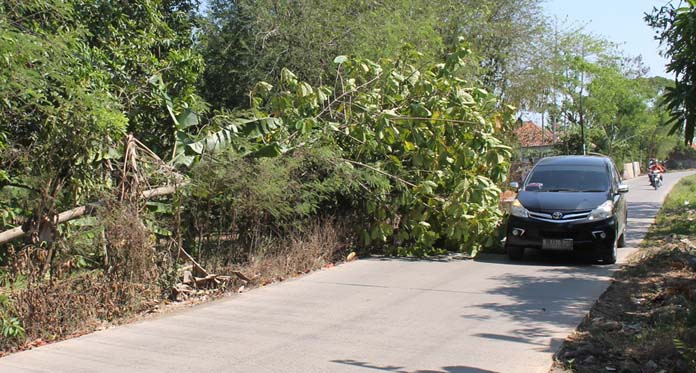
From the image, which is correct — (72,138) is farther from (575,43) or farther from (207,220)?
(575,43)

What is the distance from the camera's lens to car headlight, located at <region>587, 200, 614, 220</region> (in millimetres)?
11508

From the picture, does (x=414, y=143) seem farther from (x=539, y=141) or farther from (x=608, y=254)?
(x=539, y=141)

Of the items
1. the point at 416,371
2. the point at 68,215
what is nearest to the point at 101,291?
the point at 68,215

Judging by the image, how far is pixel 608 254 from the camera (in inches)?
452

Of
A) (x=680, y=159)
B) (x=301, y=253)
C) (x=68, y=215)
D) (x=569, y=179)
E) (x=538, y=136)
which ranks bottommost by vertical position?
(x=301, y=253)

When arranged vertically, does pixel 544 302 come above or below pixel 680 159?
below

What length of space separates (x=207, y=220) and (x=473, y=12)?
1558 centimetres

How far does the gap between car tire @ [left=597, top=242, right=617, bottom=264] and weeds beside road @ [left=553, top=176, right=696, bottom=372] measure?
299 mm

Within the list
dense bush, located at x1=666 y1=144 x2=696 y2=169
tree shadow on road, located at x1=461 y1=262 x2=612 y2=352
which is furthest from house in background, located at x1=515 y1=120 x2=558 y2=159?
dense bush, located at x1=666 y1=144 x2=696 y2=169

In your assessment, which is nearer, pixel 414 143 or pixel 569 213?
pixel 569 213

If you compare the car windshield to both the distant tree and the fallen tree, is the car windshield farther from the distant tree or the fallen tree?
the fallen tree

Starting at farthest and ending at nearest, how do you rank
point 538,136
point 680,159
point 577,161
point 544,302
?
point 680,159 < point 538,136 < point 577,161 < point 544,302

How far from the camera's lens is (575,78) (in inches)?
1991

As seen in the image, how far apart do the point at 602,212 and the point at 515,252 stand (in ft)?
5.17
